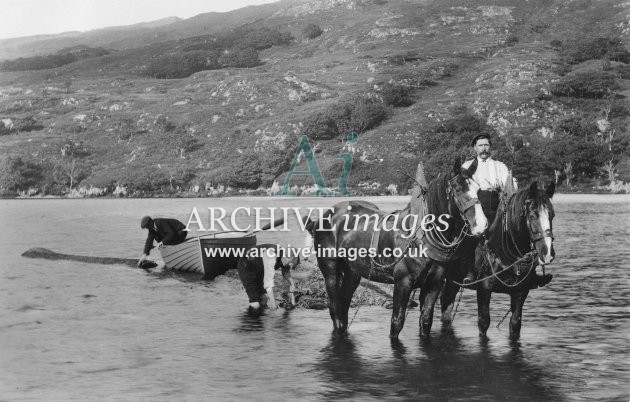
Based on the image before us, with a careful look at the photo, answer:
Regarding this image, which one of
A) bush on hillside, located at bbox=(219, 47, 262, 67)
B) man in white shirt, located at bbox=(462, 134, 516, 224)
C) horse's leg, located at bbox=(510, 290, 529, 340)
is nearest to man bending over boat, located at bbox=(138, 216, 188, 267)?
man in white shirt, located at bbox=(462, 134, 516, 224)

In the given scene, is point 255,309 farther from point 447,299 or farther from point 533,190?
point 533,190

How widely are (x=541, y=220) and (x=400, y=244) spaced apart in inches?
76.6

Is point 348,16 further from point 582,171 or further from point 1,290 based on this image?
point 1,290

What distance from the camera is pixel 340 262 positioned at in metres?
11.5

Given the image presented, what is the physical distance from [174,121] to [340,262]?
101 metres

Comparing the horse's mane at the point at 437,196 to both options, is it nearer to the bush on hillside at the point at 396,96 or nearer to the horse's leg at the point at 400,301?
the horse's leg at the point at 400,301

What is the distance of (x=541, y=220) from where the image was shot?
372 inches

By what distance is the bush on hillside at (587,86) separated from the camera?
97.3 meters

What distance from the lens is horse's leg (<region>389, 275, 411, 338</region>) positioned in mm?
10031

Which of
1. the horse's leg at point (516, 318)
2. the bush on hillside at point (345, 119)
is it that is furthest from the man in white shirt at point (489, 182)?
the bush on hillside at point (345, 119)

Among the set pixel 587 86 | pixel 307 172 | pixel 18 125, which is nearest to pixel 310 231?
pixel 307 172

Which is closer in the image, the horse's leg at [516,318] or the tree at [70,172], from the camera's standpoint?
the horse's leg at [516,318]

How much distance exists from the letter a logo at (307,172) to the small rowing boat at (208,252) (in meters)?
57.5

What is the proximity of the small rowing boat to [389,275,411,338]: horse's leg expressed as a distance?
5891mm
